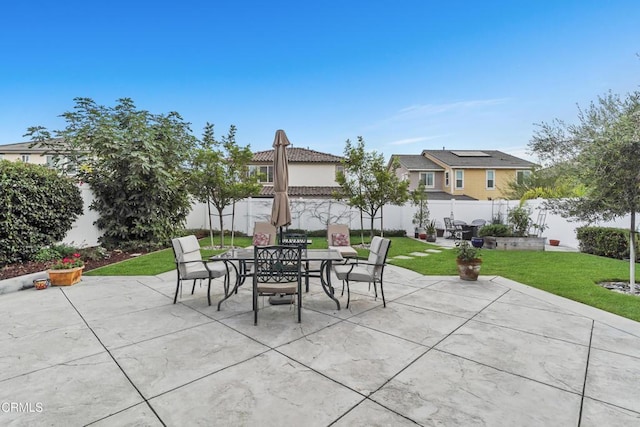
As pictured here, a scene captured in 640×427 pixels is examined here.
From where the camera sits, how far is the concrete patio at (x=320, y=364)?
6.16 feet

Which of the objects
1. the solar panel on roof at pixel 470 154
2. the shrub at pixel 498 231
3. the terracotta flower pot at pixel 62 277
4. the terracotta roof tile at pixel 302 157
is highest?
the solar panel on roof at pixel 470 154

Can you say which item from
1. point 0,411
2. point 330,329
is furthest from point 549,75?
point 0,411

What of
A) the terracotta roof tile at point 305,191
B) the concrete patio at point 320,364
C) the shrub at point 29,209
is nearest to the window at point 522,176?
the terracotta roof tile at point 305,191

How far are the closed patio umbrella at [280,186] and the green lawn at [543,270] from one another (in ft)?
10.3

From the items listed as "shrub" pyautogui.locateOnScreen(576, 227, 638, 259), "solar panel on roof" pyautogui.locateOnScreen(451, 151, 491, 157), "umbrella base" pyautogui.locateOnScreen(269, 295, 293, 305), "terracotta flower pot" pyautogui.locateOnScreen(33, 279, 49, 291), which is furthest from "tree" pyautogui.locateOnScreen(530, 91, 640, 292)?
"solar panel on roof" pyautogui.locateOnScreen(451, 151, 491, 157)

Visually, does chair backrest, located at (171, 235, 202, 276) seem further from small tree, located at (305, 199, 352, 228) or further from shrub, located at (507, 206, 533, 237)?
shrub, located at (507, 206, 533, 237)

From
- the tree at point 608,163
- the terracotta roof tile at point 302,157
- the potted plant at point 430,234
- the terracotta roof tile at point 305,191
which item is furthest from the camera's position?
the terracotta roof tile at point 302,157

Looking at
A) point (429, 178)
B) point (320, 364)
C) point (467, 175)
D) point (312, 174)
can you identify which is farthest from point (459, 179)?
point (320, 364)

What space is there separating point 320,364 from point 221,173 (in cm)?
877

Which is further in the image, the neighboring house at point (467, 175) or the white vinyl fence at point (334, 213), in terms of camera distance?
the neighboring house at point (467, 175)

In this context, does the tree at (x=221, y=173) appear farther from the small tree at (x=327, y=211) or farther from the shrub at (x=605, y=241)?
the shrub at (x=605, y=241)

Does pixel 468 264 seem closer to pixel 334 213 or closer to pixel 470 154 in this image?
pixel 334 213

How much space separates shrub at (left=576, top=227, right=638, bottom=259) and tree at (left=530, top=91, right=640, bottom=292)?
12.7ft

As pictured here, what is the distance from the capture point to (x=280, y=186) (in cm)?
561
